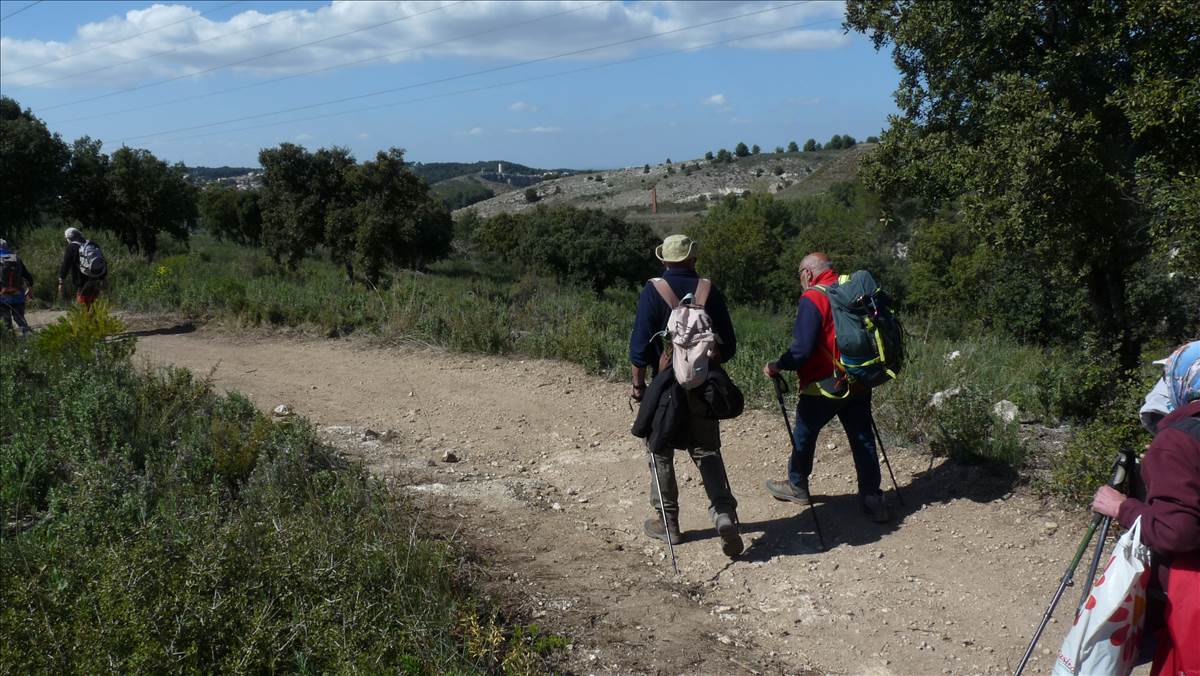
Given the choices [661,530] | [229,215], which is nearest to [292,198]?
[661,530]

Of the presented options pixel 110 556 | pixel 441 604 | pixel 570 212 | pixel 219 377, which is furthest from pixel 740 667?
pixel 570 212

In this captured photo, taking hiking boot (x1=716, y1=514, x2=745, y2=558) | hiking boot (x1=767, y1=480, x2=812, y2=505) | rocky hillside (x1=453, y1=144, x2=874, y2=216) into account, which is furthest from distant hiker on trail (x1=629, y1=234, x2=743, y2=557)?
rocky hillside (x1=453, y1=144, x2=874, y2=216)

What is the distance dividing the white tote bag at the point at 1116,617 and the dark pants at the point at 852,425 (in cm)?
244

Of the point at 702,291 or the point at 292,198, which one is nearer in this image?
the point at 702,291

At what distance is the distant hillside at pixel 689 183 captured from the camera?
91531mm

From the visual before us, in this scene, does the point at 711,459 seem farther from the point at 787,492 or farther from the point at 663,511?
the point at 787,492

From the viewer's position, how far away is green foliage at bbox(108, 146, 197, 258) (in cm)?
2478

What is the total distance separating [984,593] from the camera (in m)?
4.54

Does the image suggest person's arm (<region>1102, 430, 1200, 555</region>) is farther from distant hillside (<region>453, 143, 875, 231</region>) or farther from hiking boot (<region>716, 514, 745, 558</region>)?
distant hillside (<region>453, 143, 875, 231</region>)

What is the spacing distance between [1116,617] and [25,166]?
2518 centimetres

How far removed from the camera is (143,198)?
25.1 m

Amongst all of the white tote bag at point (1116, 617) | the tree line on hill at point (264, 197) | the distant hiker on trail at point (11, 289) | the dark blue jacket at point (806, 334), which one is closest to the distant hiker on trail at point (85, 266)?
the distant hiker on trail at point (11, 289)

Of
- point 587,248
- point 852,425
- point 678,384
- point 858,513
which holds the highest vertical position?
point 678,384

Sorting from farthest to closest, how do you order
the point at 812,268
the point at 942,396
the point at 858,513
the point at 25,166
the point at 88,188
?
the point at 88,188
the point at 25,166
the point at 942,396
the point at 858,513
the point at 812,268
